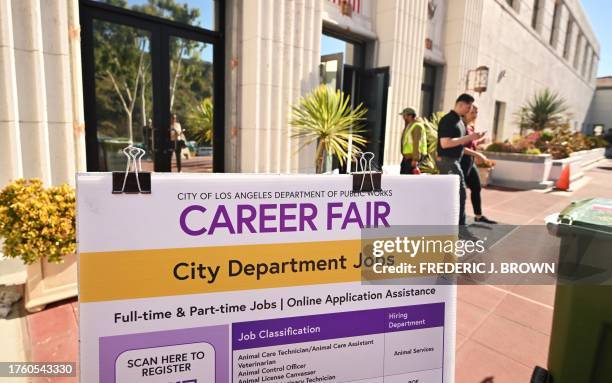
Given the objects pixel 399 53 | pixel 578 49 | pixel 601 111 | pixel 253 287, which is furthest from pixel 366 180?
pixel 601 111

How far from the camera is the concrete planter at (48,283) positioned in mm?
2842

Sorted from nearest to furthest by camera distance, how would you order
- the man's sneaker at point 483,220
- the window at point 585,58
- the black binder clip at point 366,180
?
the black binder clip at point 366,180 → the man's sneaker at point 483,220 → the window at point 585,58

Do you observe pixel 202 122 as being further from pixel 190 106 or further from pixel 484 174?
pixel 484 174

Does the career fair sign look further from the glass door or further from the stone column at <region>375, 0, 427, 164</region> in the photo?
the stone column at <region>375, 0, 427, 164</region>

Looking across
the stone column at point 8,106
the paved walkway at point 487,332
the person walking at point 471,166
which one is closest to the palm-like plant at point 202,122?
the stone column at point 8,106

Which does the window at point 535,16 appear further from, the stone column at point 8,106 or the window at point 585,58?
the stone column at point 8,106

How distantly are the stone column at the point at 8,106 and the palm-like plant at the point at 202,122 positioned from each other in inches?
96.6

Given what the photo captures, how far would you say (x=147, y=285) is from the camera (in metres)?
1.18

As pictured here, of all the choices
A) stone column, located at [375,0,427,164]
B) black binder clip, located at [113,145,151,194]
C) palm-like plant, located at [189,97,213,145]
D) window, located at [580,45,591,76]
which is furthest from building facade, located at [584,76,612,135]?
black binder clip, located at [113,145,151,194]

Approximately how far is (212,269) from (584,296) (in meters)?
1.71

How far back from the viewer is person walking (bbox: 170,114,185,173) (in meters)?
5.58

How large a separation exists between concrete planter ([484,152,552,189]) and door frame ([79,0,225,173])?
25.4 ft

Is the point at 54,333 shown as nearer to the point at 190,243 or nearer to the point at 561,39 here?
the point at 190,243

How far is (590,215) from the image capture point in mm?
1727
